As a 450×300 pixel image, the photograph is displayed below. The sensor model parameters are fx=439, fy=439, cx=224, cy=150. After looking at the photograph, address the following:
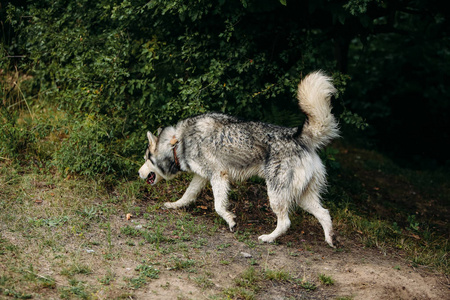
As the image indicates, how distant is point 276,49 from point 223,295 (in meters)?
4.19

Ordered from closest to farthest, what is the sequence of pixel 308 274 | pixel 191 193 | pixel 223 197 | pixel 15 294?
pixel 15 294 → pixel 308 274 → pixel 223 197 → pixel 191 193

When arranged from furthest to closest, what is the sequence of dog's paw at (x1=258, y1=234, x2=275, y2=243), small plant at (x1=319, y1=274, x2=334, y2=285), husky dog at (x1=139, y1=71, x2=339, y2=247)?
dog's paw at (x1=258, y1=234, x2=275, y2=243)
husky dog at (x1=139, y1=71, x2=339, y2=247)
small plant at (x1=319, y1=274, x2=334, y2=285)

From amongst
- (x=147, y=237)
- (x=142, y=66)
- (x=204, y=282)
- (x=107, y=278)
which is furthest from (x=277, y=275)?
(x=142, y=66)

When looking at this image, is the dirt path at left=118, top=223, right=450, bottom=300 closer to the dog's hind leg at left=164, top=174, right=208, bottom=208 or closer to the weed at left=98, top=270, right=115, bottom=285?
the weed at left=98, top=270, right=115, bottom=285

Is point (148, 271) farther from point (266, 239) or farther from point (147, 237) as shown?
point (266, 239)

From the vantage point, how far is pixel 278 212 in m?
5.19

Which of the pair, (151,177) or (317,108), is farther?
(151,177)

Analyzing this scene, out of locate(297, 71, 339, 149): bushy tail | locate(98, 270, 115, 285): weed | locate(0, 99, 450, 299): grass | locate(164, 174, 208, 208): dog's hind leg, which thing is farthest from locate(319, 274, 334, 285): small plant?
locate(164, 174, 208, 208): dog's hind leg

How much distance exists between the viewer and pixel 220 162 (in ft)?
18.0

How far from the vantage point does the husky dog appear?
4996 millimetres

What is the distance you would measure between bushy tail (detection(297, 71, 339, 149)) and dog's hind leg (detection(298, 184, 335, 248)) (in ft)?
1.84

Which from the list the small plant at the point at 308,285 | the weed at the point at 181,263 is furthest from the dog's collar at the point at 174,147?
the small plant at the point at 308,285

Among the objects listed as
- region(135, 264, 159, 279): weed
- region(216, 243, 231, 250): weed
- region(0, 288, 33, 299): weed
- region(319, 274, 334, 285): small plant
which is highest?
region(0, 288, 33, 299): weed

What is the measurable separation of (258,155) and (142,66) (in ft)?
8.40
